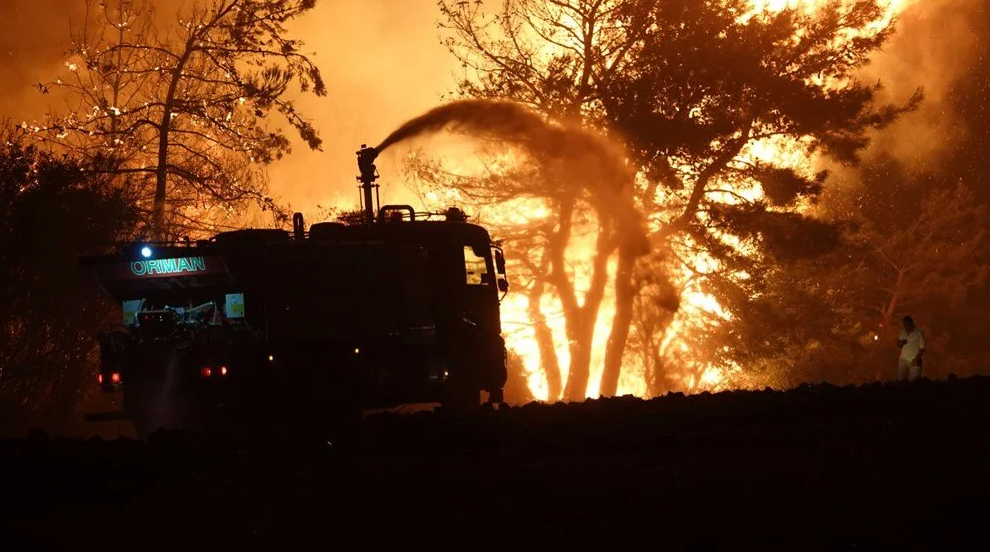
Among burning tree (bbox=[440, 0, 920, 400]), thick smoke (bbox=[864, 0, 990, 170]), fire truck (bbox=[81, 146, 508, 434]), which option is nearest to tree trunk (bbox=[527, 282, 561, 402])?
burning tree (bbox=[440, 0, 920, 400])

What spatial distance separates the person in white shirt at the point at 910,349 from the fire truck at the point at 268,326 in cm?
805

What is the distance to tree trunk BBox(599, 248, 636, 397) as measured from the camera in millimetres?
34812

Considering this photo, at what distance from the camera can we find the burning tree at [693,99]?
32.4m

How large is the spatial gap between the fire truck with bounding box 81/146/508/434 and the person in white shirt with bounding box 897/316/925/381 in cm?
805

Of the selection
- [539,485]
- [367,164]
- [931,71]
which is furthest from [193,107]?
[931,71]

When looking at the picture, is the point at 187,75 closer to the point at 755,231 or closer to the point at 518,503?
the point at 755,231

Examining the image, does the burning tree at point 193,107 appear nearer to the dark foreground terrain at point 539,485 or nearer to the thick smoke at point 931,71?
the dark foreground terrain at point 539,485

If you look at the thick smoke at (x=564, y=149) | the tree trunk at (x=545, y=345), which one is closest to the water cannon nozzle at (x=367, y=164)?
the thick smoke at (x=564, y=149)

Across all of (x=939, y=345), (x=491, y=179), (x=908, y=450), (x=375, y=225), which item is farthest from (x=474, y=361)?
(x=939, y=345)

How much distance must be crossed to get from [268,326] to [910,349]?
11020 millimetres

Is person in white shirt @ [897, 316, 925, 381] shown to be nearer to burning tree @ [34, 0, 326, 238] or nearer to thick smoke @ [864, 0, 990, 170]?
burning tree @ [34, 0, 326, 238]

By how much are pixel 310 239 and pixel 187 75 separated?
1154 centimetres

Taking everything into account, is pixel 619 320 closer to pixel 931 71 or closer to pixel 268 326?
pixel 268 326

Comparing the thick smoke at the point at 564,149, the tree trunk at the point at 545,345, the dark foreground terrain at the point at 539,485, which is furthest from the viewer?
the tree trunk at the point at 545,345
